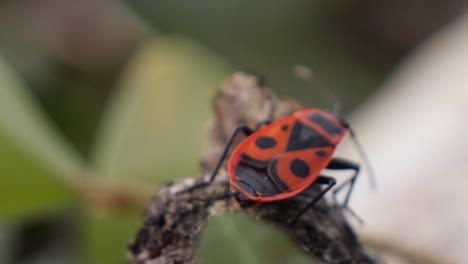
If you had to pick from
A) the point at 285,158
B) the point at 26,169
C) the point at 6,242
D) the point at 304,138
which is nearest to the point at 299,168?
the point at 285,158

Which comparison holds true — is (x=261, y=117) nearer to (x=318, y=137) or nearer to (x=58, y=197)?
(x=318, y=137)

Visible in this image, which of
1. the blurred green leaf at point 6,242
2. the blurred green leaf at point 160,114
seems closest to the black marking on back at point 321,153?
the blurred green leaf at point 160,114

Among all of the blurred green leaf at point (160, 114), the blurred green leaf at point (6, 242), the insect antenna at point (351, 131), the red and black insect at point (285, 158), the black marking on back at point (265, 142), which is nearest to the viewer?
the red and black insect at point (285, 158)

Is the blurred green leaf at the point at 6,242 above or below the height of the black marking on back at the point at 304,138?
above

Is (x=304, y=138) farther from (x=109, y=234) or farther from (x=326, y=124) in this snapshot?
(x=109, y=234)

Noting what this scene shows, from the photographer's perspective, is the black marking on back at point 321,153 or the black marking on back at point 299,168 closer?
the black marking on back at point 299,168

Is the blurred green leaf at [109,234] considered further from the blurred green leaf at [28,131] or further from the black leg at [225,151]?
the black leg at [225,151]

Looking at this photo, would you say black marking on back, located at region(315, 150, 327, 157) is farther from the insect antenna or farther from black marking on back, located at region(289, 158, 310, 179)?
the insect antenna

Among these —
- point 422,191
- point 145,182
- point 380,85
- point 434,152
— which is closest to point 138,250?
point 145,182
